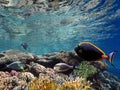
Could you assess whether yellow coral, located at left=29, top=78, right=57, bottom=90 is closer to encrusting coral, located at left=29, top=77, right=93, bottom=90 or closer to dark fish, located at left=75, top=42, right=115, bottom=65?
encrusting coral, located at left=29, top=77, right=93, bottom=90

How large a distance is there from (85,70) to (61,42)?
2697 cm

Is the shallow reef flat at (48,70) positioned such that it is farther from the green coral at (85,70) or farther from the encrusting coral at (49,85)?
the encrusting coral at (49,85)

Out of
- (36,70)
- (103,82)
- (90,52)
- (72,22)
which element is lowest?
(103,82)

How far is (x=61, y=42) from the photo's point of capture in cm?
3734

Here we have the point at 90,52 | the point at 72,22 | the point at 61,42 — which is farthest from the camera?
the point at 61,42

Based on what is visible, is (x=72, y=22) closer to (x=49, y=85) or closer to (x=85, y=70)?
(x=85, y=70)

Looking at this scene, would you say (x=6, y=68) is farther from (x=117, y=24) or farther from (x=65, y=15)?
(x=117, y=24)

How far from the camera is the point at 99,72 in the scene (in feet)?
38.4

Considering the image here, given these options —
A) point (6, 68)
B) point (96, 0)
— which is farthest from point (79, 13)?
point (6, 68)

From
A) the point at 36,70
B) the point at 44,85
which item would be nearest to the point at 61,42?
the point at 36,70

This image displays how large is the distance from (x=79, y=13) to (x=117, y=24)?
22.3 ft

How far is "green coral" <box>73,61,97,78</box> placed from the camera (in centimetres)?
1020

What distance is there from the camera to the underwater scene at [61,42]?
507cm

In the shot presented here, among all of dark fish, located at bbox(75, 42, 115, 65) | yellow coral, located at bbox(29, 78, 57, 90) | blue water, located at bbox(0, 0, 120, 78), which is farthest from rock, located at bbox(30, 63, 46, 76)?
blue water, located at bbox(0, 0, 120, 78)
